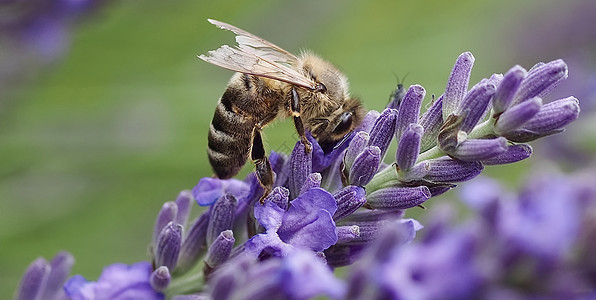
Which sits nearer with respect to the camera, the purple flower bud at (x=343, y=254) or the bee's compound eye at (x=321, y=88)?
the purple flower bud at (x=343, y=254)

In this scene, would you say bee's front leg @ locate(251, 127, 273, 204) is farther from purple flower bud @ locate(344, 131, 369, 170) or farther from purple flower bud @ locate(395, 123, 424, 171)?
purple flower bud @ locate(395, 123, 424, 171)

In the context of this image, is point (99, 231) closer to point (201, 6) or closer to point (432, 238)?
point (201, 6)

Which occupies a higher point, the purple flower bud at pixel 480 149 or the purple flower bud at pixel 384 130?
the purple flower bud at pixel 480 149

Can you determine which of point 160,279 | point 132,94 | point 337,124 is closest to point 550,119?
point 337,124

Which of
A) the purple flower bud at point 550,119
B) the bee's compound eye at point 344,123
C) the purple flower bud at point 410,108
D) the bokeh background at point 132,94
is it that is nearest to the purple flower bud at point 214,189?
the bee's compound eye at point 344,123

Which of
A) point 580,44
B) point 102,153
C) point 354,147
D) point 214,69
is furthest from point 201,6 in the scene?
point 354,147

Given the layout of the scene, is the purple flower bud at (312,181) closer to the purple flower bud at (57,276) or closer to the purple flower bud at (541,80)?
the purple flower bud at (541,80)

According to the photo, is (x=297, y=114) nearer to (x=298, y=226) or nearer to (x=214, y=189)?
(x=214, y=189)

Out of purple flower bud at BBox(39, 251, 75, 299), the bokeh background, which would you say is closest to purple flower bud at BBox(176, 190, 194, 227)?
purple flower bud at BBox(39, 251, 75, 299)
